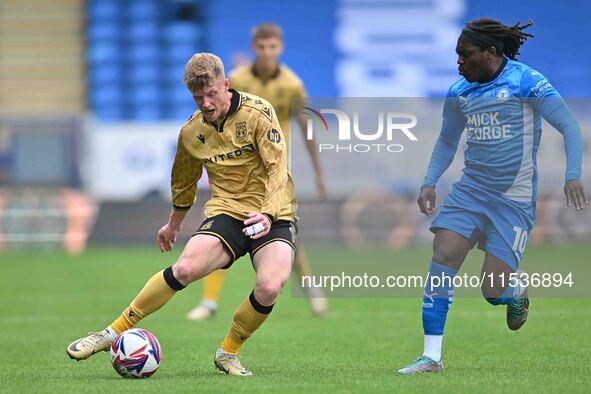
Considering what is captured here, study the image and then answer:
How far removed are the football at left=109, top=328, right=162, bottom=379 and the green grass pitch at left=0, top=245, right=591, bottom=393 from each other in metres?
0.10

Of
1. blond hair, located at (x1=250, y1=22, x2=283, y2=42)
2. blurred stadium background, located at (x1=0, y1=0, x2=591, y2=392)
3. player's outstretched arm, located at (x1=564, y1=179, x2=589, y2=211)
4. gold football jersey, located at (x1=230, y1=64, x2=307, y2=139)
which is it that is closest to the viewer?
player's outstretched arm, located at (x1=564, y1=179, x2=589, y2=211)

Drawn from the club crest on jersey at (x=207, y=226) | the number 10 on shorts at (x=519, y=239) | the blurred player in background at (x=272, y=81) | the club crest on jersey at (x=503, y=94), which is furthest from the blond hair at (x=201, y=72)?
the blurred player in background at (x=272, y=81)

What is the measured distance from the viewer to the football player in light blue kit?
23.4 ft

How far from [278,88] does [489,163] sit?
3.94m

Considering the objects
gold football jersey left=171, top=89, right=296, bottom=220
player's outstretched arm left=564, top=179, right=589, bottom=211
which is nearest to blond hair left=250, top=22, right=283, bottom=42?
gold football jersey left=171, top=89, right=296, bottom=220

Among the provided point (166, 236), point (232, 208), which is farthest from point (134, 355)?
point (232, 208)

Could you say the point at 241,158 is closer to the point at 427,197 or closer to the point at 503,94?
the point at 427,197

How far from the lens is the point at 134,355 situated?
710 centimetres

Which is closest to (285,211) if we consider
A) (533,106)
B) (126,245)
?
(533,106)

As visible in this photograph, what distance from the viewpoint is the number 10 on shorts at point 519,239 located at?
24.3 ft

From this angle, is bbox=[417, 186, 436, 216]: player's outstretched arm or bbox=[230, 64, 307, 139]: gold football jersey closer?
bbox=[417, 186, 436, 216]: player's outstretched arm

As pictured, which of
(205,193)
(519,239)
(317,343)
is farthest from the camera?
(205,193)

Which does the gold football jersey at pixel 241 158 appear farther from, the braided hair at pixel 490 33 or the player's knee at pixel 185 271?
the braided hair at pixel 490 33

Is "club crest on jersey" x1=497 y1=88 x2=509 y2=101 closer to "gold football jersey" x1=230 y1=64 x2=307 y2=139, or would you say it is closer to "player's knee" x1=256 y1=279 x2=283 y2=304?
"player's knee" x1=256 y1=279 x2=283 y2=304
